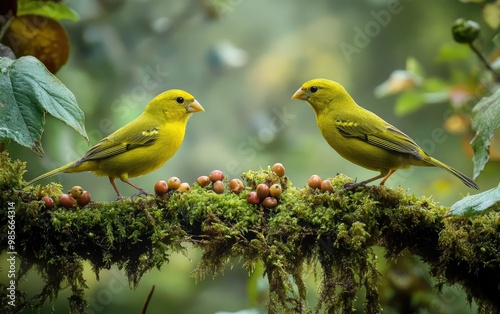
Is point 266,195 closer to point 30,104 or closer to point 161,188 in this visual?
point 161,188

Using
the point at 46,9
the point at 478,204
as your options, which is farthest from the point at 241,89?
the point at 478,204

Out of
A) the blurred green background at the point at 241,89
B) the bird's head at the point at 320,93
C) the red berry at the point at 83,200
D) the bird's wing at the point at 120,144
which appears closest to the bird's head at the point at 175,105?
the bird's wing at the point at 120,144

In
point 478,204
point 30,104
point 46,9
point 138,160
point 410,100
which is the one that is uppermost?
point 410,100

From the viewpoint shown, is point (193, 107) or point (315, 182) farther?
point (193, 107)

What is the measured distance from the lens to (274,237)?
258 cm

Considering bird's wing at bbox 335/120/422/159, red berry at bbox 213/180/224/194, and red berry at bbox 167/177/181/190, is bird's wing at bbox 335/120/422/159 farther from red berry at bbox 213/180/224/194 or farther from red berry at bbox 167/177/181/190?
red berry at bbox 167/177/181/190

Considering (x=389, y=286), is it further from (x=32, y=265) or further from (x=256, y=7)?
(x=256, y=7)

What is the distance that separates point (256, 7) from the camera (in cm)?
805

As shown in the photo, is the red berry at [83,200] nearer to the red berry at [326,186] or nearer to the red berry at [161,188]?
the red berry at [161,188]

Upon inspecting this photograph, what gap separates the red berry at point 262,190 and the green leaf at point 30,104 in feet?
2.44

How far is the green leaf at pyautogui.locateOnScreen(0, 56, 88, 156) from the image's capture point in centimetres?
223

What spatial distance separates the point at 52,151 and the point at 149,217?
1382 mm

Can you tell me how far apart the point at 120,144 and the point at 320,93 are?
3.46 feet

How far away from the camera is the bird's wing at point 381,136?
3096 millimetres
